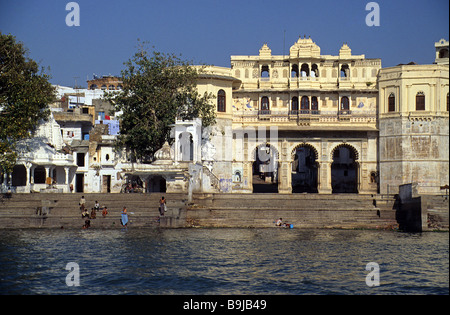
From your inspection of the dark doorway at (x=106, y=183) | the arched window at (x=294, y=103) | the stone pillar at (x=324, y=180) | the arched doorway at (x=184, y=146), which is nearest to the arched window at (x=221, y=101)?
the arched window at (x=294, y=103)

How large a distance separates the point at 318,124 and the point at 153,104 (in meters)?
13.7

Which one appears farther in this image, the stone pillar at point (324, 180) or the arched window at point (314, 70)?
the arched window at point (314, 70)

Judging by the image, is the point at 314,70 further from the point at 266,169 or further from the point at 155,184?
the point at 266,169

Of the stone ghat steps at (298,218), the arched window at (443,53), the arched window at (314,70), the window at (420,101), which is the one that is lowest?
the stone ghat steps at (298,218)

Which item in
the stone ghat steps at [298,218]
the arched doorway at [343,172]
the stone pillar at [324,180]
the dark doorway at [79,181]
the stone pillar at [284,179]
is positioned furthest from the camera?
the arched doorway at [343,172]

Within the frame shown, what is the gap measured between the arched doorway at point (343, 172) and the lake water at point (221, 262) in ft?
67.5

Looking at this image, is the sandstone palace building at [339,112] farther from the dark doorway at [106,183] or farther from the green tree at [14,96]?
the green tree at [14,96]

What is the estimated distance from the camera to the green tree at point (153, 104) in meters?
40.7

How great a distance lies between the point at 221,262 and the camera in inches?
815

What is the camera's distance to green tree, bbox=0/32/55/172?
34.3 m

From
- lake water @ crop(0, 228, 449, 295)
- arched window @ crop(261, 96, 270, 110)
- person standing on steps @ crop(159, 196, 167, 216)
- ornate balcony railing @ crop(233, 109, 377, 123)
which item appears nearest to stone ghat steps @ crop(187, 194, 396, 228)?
person standing on steps @ crop(159, 196, 167, 216)

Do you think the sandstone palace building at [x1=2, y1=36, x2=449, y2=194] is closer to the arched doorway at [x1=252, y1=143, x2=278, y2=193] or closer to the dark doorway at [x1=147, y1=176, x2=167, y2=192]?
the dark doorway at [x1=147, y1=176, x2=167, y2=192]

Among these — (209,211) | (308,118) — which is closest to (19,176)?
(209,211)
